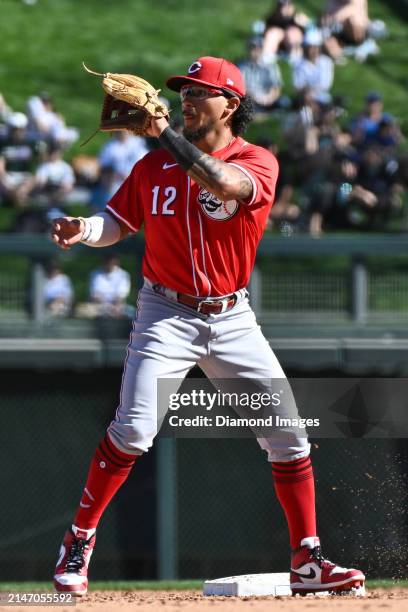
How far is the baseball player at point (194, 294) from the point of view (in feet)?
14.8

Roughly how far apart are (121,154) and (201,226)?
6.33 m

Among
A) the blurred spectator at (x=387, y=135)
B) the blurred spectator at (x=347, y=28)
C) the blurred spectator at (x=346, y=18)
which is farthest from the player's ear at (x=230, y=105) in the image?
the blurred spectator at (x=346, y=18)

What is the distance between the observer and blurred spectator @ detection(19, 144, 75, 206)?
10.7 m

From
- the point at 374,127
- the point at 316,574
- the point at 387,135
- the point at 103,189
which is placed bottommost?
the point at 316,574

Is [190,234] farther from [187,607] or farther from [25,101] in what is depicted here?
[25,101]

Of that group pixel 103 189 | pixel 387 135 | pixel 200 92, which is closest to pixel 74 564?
pixel 200 92

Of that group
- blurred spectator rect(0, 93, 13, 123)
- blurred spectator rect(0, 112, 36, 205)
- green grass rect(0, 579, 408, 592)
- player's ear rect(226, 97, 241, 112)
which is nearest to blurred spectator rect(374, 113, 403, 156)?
blurred spectator rect(0, 112, 36, 205)

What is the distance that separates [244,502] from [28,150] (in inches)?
221

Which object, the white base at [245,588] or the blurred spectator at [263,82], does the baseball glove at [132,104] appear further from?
the blurred spectator at [263,82]

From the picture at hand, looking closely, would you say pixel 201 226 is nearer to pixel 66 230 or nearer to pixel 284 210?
pixel 66 230

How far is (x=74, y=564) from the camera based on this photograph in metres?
4.61

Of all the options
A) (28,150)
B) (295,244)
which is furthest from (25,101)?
(295,244)

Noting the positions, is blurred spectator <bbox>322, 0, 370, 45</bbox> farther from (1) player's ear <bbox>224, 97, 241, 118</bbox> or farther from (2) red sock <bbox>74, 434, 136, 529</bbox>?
(2) red sock <bbox>74, 434, 136, 529</bbox>

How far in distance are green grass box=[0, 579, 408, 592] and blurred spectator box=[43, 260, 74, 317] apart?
5.86 feet
